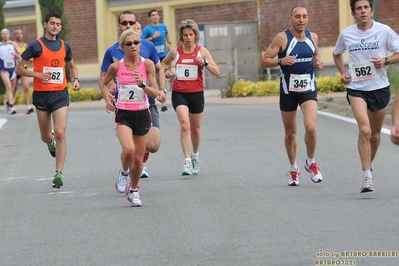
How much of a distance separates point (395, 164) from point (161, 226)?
4.86 meters

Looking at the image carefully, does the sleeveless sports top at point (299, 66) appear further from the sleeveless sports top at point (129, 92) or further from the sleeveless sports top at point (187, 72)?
the sleeveless sports top at point (129, 92)

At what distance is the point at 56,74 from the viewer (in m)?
12.4

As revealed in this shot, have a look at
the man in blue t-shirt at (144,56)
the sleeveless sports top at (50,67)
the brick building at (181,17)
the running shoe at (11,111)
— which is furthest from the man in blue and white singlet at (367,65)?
the brick building at (181,17)

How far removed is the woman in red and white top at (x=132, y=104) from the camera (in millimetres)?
10414

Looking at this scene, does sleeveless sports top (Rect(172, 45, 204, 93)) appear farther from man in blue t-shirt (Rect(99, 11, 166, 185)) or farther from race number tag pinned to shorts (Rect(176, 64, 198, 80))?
man in blue t-shirt (Rect(99, 11, 166, 185))

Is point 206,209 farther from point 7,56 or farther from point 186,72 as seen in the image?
point 7,56

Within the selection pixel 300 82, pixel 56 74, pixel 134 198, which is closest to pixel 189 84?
pixel 56 74

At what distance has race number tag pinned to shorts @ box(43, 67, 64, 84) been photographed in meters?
12.4

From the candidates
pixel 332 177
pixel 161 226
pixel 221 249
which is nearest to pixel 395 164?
pixel 332 177

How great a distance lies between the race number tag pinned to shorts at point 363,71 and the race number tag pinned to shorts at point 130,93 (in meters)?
2.24

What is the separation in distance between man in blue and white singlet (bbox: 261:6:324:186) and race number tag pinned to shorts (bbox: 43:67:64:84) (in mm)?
2453

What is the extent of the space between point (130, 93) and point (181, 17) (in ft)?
83.2

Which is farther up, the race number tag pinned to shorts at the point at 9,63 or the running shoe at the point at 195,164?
the race number tag pinned to shorts at the point at 9,63

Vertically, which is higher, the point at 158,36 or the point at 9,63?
the point at 158,36
